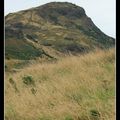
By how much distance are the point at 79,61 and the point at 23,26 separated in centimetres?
129

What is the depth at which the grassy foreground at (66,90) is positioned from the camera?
3.53 metres

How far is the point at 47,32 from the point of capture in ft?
16.8

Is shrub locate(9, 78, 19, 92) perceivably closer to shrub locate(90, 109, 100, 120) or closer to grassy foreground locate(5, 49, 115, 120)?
grassy foreground locate(5, 49, 115, 120)

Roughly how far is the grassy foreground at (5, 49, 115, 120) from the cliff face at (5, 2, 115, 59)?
217mm

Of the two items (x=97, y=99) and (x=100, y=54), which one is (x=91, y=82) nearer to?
(x=97, y=99)

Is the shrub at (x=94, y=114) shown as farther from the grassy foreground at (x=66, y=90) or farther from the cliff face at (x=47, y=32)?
the cliff face at (x=47, y=32)

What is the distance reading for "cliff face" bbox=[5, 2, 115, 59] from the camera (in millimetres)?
4457

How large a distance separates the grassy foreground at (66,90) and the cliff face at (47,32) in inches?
8.5

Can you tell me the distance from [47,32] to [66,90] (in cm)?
124

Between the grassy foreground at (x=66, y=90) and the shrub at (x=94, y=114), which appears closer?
the shrub at (x=94, y=114)

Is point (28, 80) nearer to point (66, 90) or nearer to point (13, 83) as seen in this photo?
point (13, 83)

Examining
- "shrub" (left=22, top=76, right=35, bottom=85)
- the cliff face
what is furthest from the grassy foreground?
the cliff face

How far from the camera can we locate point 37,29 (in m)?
5.90

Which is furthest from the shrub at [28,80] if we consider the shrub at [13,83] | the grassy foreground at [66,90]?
the shrub at [13,83]
